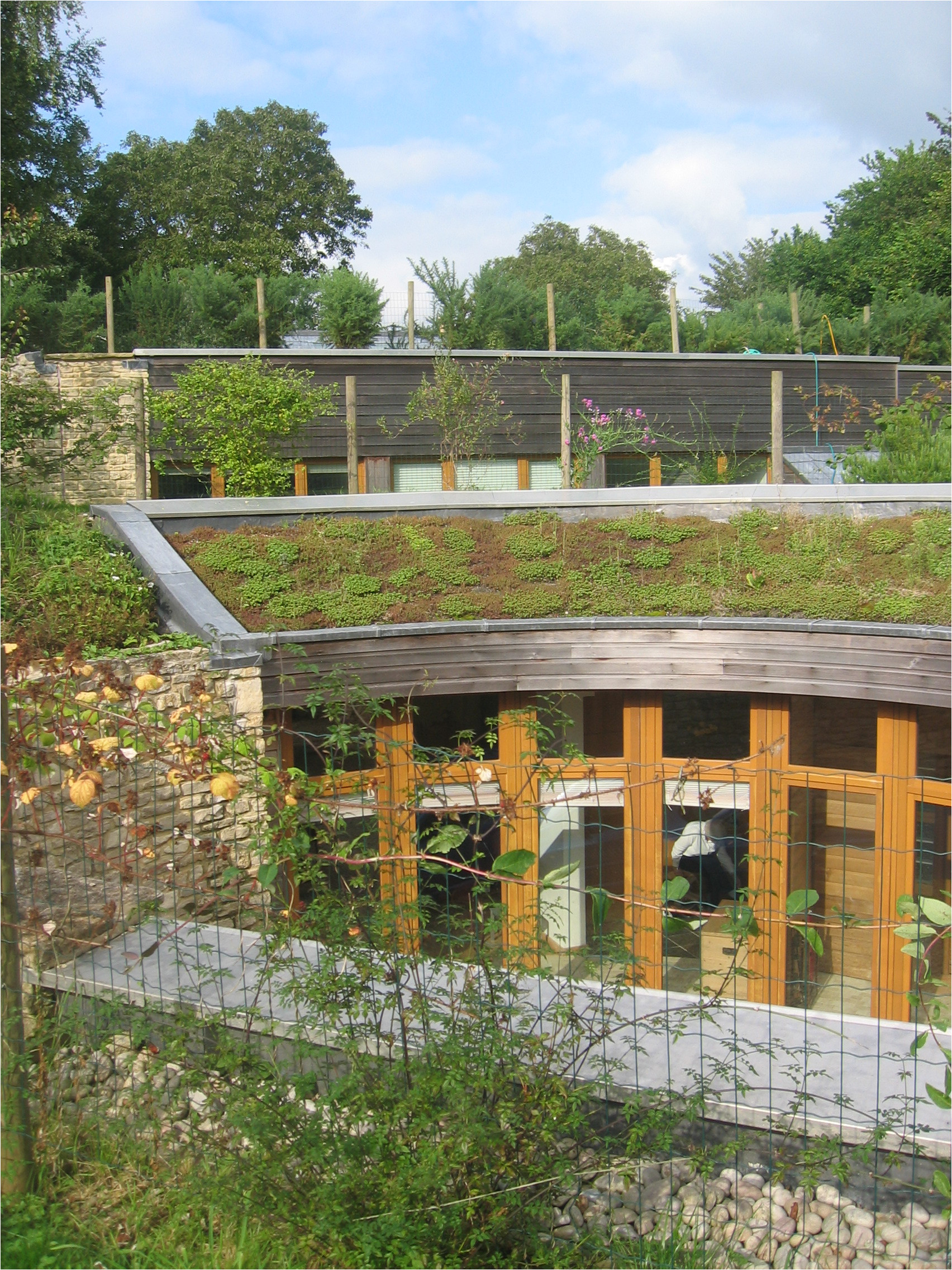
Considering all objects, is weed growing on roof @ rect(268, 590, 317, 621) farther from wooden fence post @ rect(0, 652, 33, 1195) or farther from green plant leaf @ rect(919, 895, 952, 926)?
green plant leaf @ rect(919, 895, 952, 926)

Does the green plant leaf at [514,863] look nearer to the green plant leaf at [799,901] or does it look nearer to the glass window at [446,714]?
the green plant leaf at [799,901]

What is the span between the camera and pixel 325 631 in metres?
7.12

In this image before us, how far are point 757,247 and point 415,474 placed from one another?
3761 cm

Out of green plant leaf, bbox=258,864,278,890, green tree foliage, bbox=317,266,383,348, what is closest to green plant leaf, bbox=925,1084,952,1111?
green plant leaf, bbox=258,864,278,890

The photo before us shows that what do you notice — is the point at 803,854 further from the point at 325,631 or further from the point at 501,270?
the point at 501,270

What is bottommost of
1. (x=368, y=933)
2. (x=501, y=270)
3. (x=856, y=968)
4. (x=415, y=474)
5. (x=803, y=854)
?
(x=856, y=968)

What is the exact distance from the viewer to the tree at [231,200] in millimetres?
26688

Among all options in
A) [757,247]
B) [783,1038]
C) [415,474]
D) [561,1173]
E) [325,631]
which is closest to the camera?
[561,1173]

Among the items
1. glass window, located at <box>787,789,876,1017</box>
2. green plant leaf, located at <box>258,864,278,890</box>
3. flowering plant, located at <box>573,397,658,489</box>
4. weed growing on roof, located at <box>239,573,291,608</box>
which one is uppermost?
flowering plant, located at <box>573,397,658,489</box>

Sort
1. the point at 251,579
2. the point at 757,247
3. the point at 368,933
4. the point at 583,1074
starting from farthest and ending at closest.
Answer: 1. the point at 757,247
2. the point at 251,579
3. the point at 583,1074
4. the point at 368,933

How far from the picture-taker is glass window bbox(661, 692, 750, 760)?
24.8 feet

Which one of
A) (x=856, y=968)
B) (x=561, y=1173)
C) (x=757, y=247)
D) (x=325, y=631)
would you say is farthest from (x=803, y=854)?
(x=757, y=247)

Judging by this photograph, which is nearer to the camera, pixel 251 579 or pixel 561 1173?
pixel 561 1173

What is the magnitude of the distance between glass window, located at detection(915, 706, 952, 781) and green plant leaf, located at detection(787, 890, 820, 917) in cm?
486
